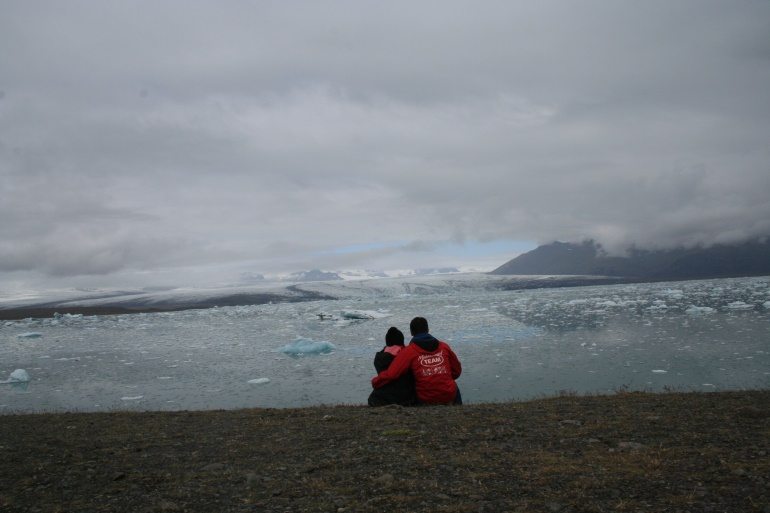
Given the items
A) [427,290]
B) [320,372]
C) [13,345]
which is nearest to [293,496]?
[320,372]

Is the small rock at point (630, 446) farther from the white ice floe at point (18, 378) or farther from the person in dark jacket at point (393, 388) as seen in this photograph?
the white ice floe at point (18, 378)

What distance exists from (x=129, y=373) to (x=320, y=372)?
6804 mm

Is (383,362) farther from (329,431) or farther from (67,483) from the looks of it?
(67,483)

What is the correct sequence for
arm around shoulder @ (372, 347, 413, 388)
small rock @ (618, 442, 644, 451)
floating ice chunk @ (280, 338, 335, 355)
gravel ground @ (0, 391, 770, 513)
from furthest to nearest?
floating ice chunk @ (280, 338, 335, 355), arm around shoulder @ (372, 347, 413, 388), small rock @ (618, 442, 644, 451), gravel ground @ (0, 391, 770, 513)

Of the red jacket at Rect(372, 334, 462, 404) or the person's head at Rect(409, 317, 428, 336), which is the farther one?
the person's head at Rect(409, 317, 428, 336)

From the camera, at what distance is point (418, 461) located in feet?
16.3

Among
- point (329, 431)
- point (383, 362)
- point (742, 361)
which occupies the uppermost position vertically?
point (383, 362)

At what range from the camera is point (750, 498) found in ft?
12.1

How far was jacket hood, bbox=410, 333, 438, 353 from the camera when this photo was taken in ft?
25.3

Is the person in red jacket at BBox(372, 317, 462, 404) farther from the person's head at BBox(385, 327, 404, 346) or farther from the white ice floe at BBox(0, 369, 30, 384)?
the white ice floe at BBox(0, 369, 30, 384)

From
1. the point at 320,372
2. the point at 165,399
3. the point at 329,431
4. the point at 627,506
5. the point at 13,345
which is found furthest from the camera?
the point at 13,345

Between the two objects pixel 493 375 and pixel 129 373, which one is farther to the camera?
pixel 129 373

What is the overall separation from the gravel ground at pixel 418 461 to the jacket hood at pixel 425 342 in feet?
2.77

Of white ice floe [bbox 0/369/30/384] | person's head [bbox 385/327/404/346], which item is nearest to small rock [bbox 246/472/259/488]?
person's head [bbox 385/327/404/346]
